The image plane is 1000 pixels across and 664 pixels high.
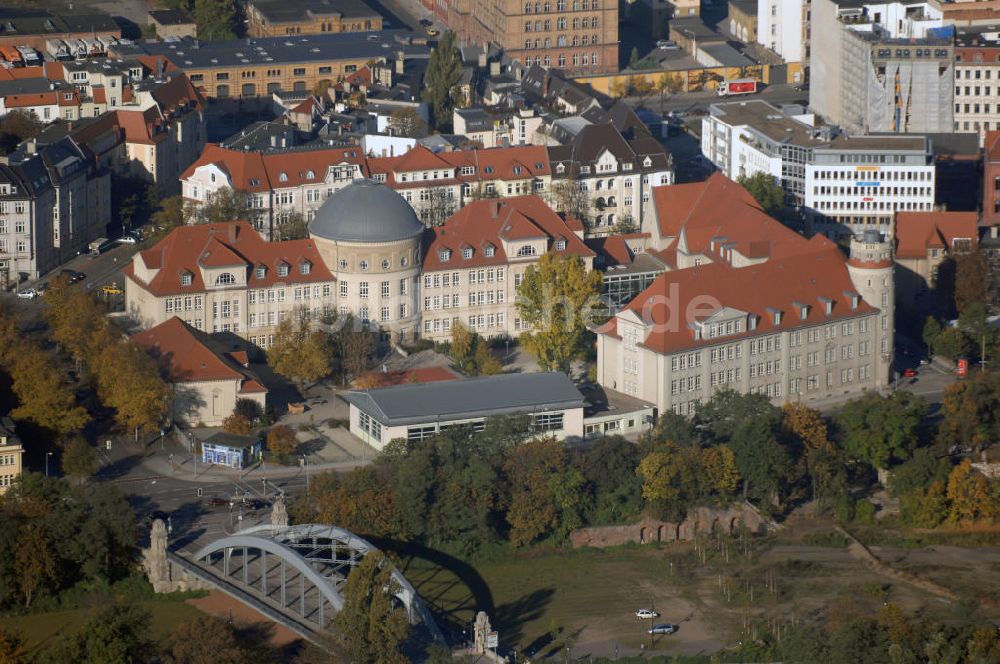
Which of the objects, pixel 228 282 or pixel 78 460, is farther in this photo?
pixel 228 282

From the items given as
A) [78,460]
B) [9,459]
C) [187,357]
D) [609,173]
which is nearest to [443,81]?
[609,173]

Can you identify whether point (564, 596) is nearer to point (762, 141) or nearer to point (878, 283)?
point (878, 283)

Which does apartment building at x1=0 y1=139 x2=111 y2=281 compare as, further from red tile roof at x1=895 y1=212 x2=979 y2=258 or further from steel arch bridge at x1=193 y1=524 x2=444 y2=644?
red tile roof at x1=895 y1=212 x2=979 y2=258

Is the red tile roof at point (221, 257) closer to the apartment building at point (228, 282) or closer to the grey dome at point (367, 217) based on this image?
the apartment building at point (228, 282)

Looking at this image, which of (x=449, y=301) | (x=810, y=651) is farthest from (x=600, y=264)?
(x=810, y=651)

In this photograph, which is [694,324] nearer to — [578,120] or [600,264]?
[600,264]

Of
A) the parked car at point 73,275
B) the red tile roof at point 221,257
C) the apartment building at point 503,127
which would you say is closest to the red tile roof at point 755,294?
the red tile roof at point 221,257

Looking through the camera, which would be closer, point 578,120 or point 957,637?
point 957,637
